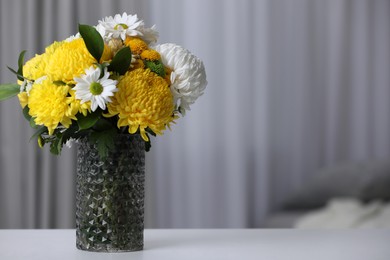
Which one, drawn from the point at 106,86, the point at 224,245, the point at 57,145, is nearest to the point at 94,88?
the point at 106,86

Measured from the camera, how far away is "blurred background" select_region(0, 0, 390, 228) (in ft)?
10.4

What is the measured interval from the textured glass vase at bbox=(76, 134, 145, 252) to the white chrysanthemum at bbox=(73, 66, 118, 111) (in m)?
0.10

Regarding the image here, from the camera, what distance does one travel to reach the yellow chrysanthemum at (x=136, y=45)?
3.57ft

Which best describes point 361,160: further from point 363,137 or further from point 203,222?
point 203,222

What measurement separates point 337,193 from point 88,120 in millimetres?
2275

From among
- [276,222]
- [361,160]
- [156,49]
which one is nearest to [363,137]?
[361,160]

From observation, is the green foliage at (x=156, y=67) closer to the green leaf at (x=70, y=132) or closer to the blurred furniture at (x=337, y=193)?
the green leaf at (x=70, y=132)

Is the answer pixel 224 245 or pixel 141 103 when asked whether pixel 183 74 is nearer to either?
pixel 141 103

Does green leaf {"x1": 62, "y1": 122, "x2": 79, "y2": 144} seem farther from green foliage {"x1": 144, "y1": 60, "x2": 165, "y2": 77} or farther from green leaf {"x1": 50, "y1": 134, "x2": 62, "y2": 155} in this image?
green foliage {"x1": 144, "y1": 60, "x2": 165, "y2": 77}

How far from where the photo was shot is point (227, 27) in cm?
334

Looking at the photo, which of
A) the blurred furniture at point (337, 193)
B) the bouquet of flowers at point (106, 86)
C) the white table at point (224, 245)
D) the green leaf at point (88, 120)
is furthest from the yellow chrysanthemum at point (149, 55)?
the blurred furniture at point (337, 193)

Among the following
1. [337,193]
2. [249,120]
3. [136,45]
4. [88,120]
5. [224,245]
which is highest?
[136,45]

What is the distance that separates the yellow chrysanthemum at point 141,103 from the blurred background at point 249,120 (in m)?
2.02

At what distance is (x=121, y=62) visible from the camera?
105cm
